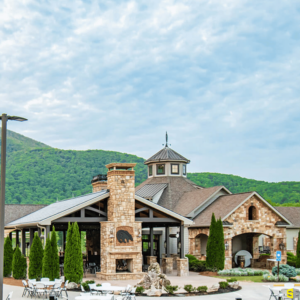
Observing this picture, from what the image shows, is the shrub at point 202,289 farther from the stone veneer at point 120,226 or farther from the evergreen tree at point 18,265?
the evergreen tree at point 18,265

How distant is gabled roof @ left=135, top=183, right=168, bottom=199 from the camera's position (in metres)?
41.4

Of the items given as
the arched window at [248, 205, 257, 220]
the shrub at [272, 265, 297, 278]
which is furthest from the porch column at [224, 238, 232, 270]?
the shrub at [272, 265, 297, 278]

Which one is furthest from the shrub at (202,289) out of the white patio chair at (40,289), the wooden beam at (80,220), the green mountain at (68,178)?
the green mountain at (68,178)

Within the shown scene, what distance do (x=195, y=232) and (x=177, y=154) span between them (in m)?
11.4

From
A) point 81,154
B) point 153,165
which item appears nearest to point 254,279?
point 153,165

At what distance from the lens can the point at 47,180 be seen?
279 ft

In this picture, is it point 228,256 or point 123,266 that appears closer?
point 123,266

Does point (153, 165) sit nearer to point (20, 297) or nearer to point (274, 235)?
point (274, 235)

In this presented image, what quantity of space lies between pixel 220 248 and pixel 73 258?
39.0 ft

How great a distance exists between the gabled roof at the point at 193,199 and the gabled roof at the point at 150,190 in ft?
7.48

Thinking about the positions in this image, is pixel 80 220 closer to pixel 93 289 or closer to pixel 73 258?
pixel 73 258

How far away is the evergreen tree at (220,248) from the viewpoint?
31.0 m

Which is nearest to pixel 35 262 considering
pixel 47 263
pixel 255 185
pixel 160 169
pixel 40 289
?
pixel 47 263

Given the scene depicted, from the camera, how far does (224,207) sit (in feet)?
116
